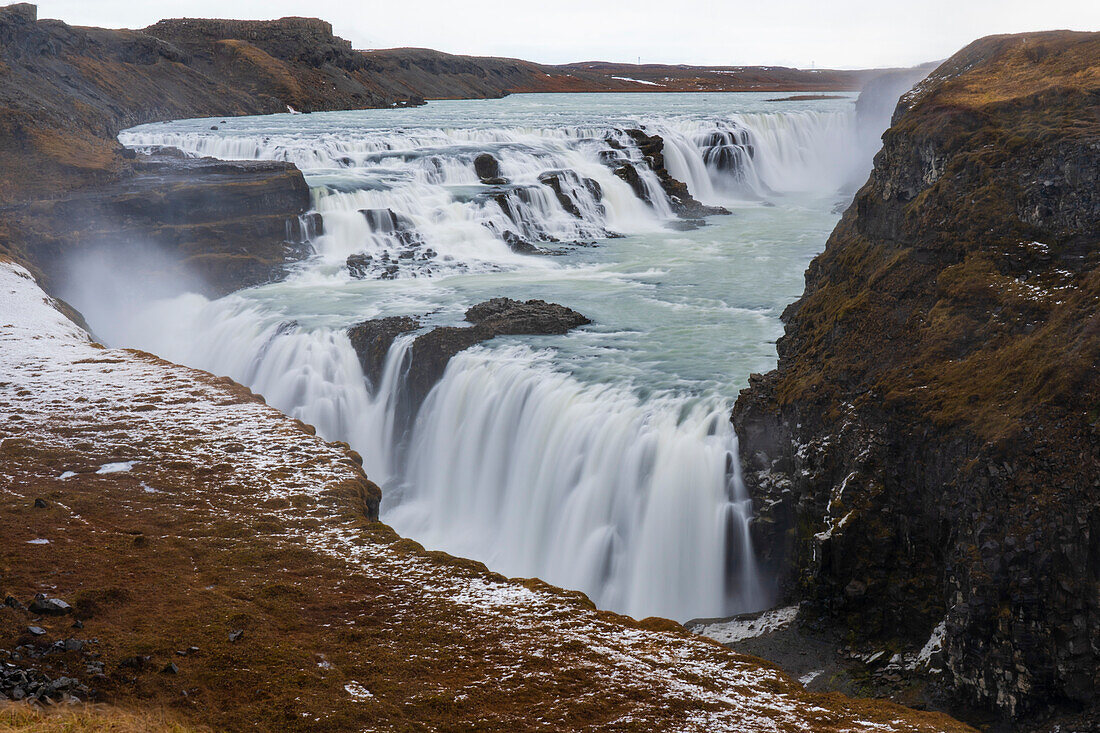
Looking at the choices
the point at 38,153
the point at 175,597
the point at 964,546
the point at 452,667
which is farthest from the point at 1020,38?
the point at 38,153

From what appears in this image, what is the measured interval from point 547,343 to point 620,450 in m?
4.50

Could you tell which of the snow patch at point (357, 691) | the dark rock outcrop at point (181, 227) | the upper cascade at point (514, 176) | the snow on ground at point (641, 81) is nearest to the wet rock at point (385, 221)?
the upper cascade at point (514, 176)

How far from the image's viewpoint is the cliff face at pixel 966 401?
6824 mm

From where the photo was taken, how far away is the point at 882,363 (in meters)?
9.43

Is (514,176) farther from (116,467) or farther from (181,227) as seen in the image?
(116,467)

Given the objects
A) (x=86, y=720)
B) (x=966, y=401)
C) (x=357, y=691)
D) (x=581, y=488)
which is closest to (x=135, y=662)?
(x=86, y=720)

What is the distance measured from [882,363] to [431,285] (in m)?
14.6

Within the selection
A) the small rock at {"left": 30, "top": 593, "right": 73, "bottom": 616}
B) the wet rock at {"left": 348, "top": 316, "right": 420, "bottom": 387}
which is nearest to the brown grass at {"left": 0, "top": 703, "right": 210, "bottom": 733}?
the small rock at {"left": 30, "top": 593, "right": 73, "bottom": 616}

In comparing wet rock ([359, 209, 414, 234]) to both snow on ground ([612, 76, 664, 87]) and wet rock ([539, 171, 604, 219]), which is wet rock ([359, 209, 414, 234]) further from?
snow on ground ([612, 76, 664, 87])

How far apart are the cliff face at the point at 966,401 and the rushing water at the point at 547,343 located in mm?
1353

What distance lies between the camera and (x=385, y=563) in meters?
7.23

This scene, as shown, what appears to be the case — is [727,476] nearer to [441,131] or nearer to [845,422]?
[845,422]

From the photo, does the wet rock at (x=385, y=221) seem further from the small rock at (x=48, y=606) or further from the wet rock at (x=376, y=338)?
the small rock at (x=48, y=606)

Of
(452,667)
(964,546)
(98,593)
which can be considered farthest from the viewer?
(964,546)
